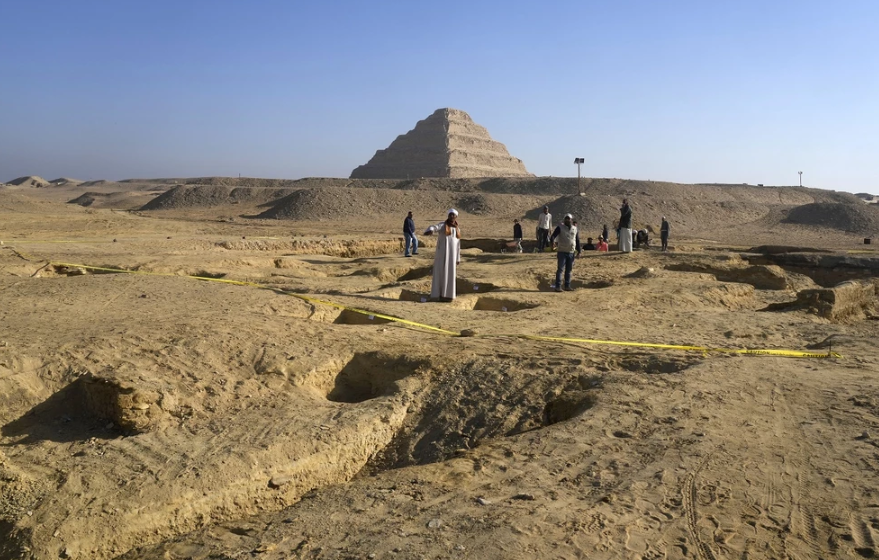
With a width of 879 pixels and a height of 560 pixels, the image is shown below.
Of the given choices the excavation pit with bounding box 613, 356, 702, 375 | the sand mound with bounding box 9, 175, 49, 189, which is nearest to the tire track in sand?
the excavation pit with bounding box 613, 356, 702, 375

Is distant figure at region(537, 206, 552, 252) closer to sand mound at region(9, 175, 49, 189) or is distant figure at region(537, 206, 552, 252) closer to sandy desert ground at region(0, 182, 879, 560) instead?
sandy desert ground at region(0, 182, 879, 560)

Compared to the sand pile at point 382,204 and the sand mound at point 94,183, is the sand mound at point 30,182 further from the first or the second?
the sand pile at point 382,204

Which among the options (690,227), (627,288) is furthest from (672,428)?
(690,227)

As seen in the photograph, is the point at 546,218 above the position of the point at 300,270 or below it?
above

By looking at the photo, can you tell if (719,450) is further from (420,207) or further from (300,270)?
(420,207)

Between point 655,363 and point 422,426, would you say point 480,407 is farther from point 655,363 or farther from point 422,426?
point 655,363

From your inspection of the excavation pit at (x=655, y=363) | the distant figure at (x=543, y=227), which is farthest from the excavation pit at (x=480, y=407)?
the distant figure at (x=543, y=227)

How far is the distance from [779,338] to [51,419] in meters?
7.61

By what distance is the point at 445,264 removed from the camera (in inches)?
405

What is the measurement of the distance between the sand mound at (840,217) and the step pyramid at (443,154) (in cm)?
5031

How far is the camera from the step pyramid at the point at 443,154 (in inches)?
3516

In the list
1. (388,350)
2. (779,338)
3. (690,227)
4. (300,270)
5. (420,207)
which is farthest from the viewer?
(420,207)

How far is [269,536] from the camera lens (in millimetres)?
3982

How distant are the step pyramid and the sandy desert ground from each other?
254ft
